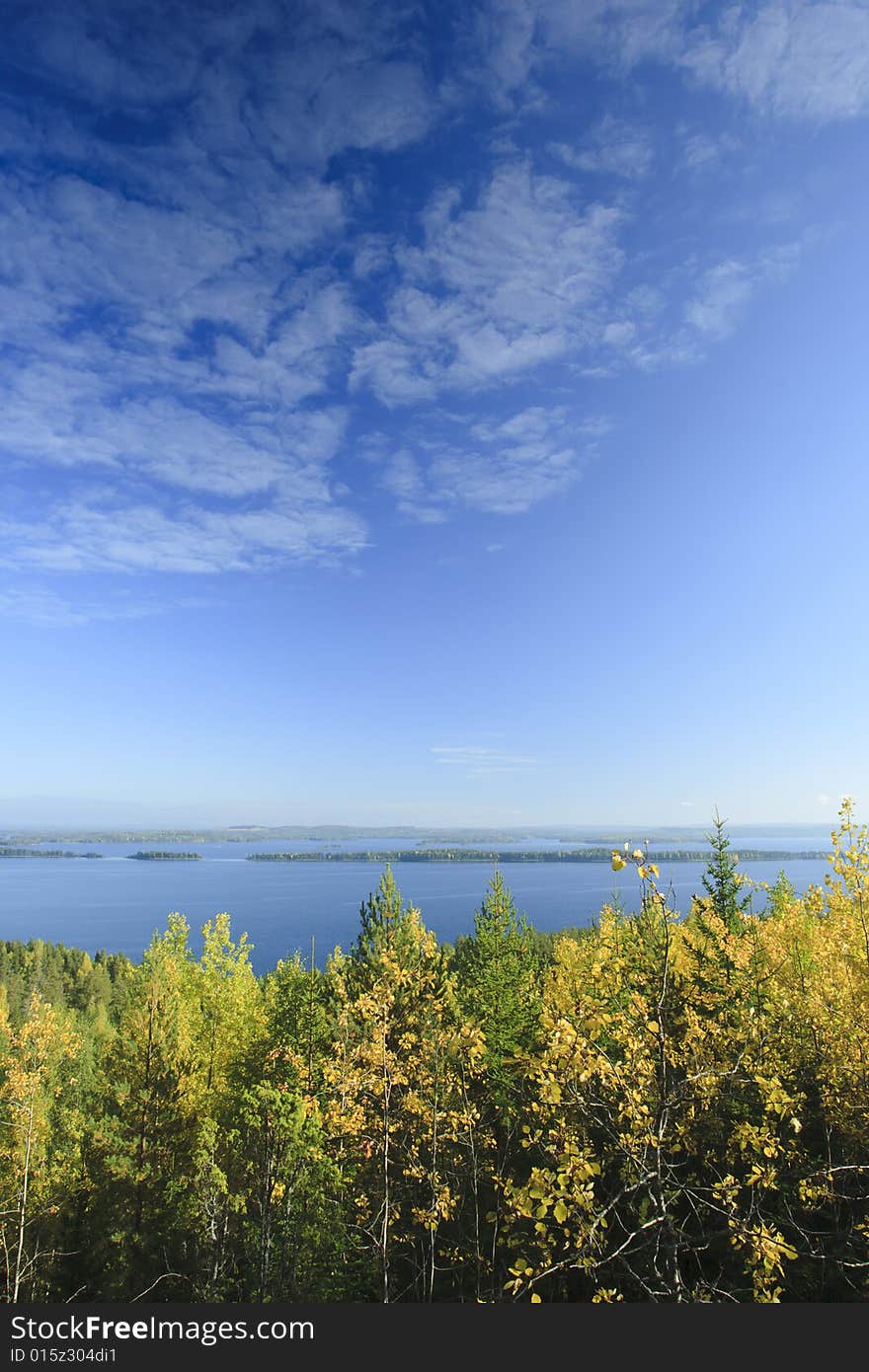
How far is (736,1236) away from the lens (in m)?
4.95

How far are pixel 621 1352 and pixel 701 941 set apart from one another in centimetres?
1813

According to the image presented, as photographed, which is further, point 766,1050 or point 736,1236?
point 766,1050

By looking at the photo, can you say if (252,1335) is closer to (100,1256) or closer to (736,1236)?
(736,1236)

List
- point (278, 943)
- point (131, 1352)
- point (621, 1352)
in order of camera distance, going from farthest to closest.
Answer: point (278, 943)
point (131, 1352)
point (621, 1352)

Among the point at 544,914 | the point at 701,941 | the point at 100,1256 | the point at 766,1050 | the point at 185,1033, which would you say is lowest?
the point at 544,914

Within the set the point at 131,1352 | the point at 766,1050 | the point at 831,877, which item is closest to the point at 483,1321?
the point at 131,1352

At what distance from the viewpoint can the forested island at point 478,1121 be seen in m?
6.06

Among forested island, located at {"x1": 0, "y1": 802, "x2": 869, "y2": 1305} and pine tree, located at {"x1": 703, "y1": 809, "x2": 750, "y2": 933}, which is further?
pine tree, located at {"x1": 703, "y1": 809, "x2": 750, "y2": 933}

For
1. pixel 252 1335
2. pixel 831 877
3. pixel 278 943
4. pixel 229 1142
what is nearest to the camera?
pixel 252 1335

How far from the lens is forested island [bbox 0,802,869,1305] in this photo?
239 inches

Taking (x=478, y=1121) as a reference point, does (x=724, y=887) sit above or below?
above

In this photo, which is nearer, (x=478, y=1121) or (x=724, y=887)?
(x=478, y=1121)

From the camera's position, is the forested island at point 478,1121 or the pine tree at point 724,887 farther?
the pine tree at point 724,887

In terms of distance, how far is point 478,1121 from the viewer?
17266 mm
